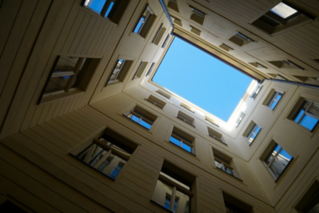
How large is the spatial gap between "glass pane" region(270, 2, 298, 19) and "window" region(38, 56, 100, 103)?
237 inches

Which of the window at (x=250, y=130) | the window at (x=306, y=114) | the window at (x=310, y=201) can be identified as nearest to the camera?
the window at (x=310, y=201)

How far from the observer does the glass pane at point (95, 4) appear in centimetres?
475

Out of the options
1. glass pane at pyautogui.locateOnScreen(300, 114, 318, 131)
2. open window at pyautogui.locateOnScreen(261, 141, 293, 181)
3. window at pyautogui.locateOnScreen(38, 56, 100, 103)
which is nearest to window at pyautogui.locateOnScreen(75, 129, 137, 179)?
window at pyautogui.locateOnScreen(38, 56, 100, 103)

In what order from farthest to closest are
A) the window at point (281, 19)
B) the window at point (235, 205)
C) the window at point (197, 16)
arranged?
the window at point (197, 16) < the window at point (235, 205) < the window at point (281, 19)

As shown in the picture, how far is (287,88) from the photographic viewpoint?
10.6 metres

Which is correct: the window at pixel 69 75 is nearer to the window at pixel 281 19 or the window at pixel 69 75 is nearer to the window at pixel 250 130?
the window at pixel 281 19

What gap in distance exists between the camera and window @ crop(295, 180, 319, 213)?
6203 mm

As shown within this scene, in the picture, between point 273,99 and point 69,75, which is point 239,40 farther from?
point 69,75

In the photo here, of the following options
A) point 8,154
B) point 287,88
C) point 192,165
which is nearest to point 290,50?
point 287,88

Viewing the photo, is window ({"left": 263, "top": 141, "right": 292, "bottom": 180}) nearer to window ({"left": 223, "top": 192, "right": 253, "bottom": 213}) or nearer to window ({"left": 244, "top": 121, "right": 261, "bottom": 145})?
window ({"left": 223, "top": 192, "right": 253, "bottom": 213})

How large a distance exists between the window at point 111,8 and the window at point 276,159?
29.3 ft

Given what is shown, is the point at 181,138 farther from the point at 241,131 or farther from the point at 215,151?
the point at 241,131

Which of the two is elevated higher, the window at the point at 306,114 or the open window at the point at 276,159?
the window at the point at 306,114

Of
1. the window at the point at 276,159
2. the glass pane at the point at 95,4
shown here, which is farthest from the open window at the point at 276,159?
the glass pane at the point at 95,4
